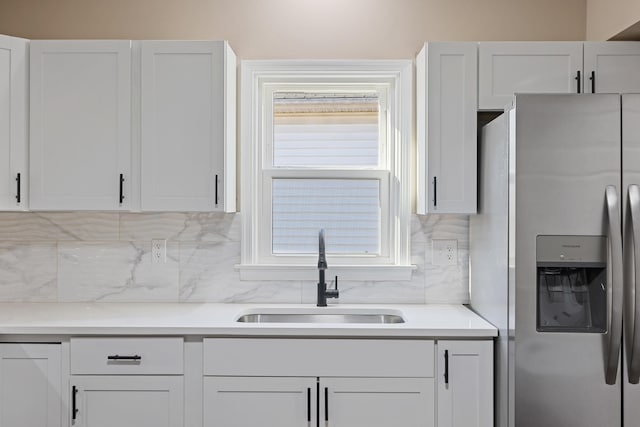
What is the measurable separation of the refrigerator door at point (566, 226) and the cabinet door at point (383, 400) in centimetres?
39

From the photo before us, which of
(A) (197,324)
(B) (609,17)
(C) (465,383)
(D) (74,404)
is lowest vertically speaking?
(D) (74,404)

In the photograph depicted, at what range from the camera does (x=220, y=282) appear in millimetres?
2893

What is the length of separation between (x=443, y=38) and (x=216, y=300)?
180cm

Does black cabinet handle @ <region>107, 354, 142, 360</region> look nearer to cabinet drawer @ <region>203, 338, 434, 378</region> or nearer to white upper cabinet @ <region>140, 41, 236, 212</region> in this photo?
cabinet drawer @ <region>203, 338, 434, 378</region>

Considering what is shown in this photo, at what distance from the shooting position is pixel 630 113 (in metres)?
2.02

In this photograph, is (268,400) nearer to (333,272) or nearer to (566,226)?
(333,272)

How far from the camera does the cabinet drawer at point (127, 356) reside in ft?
7.48

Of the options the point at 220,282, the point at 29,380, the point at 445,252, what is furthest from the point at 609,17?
the point at 29,380

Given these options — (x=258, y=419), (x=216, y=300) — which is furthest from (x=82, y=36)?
(x=258, y=419)

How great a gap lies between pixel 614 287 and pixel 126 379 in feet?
6.33

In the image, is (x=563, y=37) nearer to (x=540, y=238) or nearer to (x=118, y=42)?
(x=540, y=238)

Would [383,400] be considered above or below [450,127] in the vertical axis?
below

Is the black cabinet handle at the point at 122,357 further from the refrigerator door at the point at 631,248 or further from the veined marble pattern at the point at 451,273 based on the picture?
the refrigerator door at the point at 631,248

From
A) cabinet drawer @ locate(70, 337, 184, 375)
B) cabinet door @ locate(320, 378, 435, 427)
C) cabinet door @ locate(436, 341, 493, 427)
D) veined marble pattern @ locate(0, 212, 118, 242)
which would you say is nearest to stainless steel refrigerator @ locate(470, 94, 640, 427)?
cabinet door @ locate(436, 341, 493, 427)
